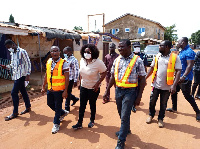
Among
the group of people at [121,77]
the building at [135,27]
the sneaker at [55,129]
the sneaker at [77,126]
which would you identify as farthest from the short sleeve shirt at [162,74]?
the building at [135,27]

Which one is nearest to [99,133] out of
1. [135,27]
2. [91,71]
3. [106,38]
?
[91,71]

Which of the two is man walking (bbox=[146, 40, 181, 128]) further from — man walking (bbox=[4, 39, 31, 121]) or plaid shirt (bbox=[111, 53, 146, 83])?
man walking (bbox=[4, 39, 31, 121])

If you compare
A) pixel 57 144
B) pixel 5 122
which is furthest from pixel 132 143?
pixel 5 122

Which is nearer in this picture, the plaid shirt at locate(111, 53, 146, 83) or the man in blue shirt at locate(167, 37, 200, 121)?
the plaid shirt at locate(111, 53, 146, 83)

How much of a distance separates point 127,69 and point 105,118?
1.86 metres

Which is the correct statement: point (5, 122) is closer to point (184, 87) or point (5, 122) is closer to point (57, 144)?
point (57, 144)

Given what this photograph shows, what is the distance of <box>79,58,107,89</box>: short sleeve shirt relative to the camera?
3.16 metres

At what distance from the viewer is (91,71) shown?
A: 315 cm

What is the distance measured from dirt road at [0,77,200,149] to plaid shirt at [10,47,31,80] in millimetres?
1141

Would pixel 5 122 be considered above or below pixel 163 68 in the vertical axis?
below

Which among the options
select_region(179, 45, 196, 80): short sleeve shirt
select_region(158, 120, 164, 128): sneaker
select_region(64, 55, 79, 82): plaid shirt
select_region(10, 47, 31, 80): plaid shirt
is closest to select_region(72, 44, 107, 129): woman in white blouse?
select_region(64, 55, 79, 82): plaid shirt

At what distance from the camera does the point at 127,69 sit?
267 centimetres

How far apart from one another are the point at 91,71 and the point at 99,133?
52.2 inches

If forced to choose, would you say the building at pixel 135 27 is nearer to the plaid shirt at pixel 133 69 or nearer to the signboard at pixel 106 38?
the signboard at pixel 106 38
